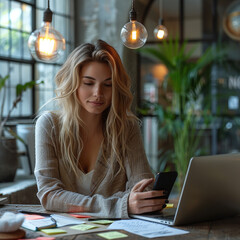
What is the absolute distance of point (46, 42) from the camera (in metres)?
2.48

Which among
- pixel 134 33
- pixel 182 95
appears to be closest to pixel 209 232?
pixel 134 33

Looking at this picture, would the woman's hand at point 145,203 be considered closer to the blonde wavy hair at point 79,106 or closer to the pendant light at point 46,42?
the blonde wavy hair at point 79,106

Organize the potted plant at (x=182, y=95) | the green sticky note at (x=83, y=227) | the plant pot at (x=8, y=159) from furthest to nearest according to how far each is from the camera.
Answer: the potted plant at (x=182, y=95)
the plant pot at (x=8, y=159)
the green sticky note at (x=83, y=227)

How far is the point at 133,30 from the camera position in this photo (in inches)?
97.8

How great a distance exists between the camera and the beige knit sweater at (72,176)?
2094 mm

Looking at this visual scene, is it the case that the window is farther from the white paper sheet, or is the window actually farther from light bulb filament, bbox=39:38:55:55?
the white paper sheet

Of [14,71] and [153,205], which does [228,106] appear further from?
[153,205]

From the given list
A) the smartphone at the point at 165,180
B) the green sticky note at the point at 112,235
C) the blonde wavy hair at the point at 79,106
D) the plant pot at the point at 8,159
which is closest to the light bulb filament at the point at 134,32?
the blonde wavy hair at the point at 79,106

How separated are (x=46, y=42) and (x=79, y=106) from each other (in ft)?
1.22


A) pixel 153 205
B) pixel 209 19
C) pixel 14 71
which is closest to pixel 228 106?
pixel 209 19

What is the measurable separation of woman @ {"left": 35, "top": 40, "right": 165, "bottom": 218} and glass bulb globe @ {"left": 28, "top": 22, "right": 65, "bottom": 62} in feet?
0.47

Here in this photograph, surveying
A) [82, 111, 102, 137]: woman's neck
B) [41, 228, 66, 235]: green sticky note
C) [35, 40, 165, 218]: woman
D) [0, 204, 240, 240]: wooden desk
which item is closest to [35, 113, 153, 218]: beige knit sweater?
[35, 40, 165, 218]: woman

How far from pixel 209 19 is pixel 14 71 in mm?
2830

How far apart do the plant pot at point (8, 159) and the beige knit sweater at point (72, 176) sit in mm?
1990
